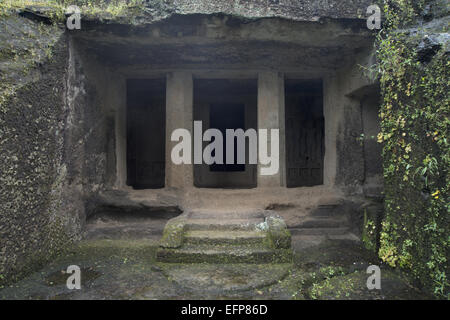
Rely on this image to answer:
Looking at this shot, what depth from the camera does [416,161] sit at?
2920 millimetres

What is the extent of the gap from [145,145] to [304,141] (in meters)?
4.55

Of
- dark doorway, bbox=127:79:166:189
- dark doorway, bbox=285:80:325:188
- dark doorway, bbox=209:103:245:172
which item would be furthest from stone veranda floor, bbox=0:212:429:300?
dark doorway, bbox=209:103:245:172

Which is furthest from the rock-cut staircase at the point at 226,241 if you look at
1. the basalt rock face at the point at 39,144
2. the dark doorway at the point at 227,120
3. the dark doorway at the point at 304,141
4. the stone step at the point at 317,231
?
the dark doorway at the point at 227,120

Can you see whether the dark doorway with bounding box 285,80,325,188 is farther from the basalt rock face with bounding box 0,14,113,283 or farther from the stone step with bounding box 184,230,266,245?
the basalt rock face with bounding box 0,14,113,283

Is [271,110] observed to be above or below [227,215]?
above

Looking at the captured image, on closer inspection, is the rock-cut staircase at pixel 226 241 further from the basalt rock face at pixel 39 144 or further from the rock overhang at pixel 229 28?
the rock overhang at pixel 229 28

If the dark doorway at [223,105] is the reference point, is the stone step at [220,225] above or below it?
below

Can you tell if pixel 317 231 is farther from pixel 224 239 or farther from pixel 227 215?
pixel 224 239

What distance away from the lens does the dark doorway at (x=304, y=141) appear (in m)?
8.66

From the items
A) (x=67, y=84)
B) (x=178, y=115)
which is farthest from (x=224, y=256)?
(x=67, y=84)

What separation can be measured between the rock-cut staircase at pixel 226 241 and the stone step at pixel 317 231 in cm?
66

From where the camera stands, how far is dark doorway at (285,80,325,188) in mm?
8656

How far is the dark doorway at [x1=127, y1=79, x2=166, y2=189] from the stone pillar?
3677 millimetres
